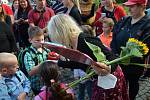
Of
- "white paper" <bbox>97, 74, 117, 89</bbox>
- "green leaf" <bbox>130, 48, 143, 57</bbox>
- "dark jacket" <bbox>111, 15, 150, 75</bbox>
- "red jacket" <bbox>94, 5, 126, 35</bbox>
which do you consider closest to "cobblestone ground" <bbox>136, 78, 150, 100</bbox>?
"red jacket" <bbox>94, 5, 126, 35</bbox>

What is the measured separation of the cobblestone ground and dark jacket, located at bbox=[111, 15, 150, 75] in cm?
187

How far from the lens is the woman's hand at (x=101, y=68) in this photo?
372 centimetres

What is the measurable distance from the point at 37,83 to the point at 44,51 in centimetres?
47

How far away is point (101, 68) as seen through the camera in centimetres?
376

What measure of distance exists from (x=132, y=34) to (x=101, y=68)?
1.15 meters

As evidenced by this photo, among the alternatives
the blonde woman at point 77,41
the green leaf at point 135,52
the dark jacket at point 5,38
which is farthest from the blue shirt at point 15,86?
the dark jacket at point 5,38

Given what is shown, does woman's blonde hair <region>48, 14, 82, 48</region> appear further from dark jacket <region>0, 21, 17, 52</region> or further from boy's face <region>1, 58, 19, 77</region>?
dark jacket <region>0, 21, 17, 52</region>

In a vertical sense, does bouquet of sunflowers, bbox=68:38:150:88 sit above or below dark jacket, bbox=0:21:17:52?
above

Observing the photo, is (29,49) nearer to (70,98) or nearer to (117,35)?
(117,35)

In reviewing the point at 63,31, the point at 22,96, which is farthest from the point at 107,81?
the point at 22,96

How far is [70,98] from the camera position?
355 centimetres

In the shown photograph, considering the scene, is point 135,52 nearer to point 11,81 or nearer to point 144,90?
point 11,81

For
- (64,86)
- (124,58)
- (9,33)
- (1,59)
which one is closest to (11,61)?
(1,59)

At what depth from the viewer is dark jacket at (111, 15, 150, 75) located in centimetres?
467
